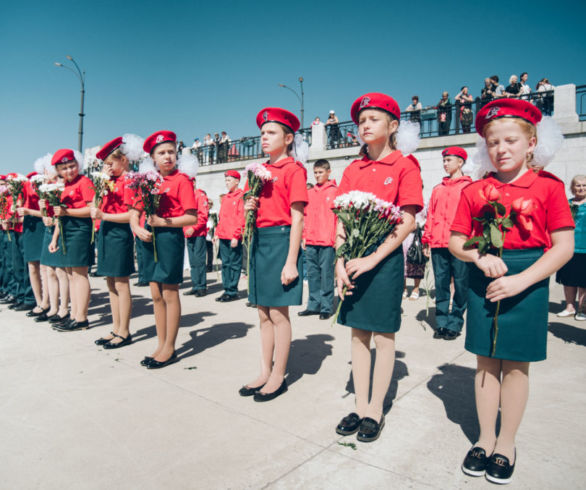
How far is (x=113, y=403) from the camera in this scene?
332 centimetres

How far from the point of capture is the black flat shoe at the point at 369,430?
271 cm

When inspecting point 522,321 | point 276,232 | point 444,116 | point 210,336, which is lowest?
point 210,336

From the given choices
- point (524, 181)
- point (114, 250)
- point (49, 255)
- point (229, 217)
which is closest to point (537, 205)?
point (524, 181)

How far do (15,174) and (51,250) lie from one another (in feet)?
7.29

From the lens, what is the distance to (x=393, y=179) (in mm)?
2809

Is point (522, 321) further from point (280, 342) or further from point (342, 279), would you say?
point (280, 342)

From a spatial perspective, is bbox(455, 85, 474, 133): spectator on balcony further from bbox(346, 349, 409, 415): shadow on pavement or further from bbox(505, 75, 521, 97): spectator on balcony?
bbox(346, 349, 409, 415): shadow on pavement

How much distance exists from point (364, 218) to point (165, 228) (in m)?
Result: 2.33

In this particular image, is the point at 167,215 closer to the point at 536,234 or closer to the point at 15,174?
the point at 536,234

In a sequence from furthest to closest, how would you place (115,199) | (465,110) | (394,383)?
(465,110) → (115,199) → (394,383)

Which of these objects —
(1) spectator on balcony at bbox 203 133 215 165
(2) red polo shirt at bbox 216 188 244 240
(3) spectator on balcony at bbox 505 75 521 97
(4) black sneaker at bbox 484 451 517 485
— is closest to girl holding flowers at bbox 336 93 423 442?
(4) black sneaker at bbox 484 451 517 485

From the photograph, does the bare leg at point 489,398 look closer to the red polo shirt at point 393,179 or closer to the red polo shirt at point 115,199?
the red polo shirt at point 393,179

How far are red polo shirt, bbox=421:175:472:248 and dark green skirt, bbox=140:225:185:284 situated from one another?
337cm

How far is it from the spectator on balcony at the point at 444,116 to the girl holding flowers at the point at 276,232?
1291 centimetres
